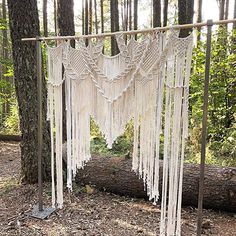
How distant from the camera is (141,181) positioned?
3.48 metres

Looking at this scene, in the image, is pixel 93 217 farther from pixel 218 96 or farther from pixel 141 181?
pixel 218 96

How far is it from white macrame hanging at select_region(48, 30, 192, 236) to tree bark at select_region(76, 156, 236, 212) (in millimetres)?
829

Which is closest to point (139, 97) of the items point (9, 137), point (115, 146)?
point (115, 146)

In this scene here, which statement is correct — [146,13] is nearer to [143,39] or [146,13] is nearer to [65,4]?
[65,4]

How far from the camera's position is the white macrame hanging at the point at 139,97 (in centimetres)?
223

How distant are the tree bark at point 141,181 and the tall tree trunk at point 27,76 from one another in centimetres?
68

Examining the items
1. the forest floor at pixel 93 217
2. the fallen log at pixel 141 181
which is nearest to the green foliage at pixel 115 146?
the fallen log at pixel 141 181

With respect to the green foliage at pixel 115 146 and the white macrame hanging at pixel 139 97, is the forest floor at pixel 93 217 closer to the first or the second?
the white macrame hanging at pixel 139 97

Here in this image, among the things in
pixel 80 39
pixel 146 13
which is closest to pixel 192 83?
pixel 80 39

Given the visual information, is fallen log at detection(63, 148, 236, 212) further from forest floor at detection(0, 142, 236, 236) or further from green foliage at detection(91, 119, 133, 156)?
green foliage at detection(91, 119, 133, 156)

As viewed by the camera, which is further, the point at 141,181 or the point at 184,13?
the point at 184,13

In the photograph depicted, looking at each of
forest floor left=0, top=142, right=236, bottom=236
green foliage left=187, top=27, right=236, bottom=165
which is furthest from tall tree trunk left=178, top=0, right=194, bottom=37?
forest floor left=0, top=142, right=236, bottom=236

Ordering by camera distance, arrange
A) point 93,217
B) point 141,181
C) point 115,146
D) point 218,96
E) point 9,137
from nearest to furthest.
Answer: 1. point 93,217
2. point 141,181
3. point 115,146
4. point 218,96
5. point 9,137

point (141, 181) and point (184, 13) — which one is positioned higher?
point (184, 13)
